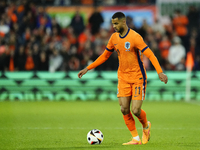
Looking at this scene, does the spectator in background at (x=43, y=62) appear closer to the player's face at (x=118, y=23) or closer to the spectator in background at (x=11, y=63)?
the spectator in background at (x=11, y=63)

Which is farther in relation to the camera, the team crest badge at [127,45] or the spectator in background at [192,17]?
the spectator in background at [192,17]

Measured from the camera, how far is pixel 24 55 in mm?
16625

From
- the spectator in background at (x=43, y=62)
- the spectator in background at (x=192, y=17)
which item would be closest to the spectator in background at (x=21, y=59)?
the spectator in background at (x=43, y=62)

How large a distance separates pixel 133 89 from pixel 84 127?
269cm

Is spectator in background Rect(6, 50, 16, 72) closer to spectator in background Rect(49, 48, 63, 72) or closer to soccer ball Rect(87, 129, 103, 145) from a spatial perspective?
spectator in background Rect(49, 48, 63, 72)

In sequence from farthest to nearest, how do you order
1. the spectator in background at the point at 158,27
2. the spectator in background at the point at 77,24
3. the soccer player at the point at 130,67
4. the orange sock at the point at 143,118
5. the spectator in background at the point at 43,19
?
1. the spectator in background at the point at 43,19
2. the spectator in background at the point at 77,24
3. the spectator in background at the point at 158,27
4. the orange sock at the point at 143,118
5. the soccer player at the point at 130,67

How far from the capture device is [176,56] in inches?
661

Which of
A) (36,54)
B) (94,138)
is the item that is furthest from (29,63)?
(94,138)

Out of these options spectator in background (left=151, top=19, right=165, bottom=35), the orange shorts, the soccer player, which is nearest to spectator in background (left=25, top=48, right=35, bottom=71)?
spectator in background (left=151, top=19, right=165, bottom=35)

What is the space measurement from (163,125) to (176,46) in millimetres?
7479

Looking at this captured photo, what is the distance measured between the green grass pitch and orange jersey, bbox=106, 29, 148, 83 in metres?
1.18

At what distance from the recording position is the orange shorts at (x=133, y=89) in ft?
22.5

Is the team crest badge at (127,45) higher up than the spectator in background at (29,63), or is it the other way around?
the team crest badge at (127,45)

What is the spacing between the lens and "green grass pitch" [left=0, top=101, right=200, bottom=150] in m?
6.89
